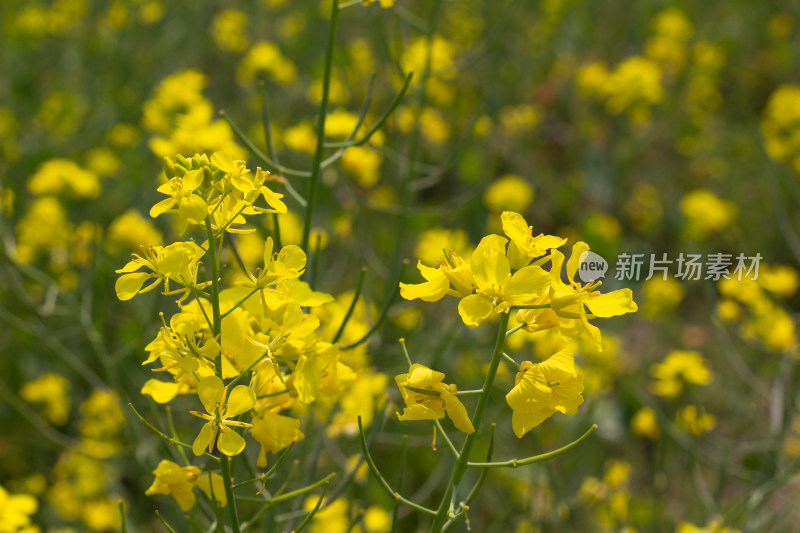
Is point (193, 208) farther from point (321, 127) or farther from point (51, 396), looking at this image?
point (51, 396)

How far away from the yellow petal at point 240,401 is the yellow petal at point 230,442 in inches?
0.8

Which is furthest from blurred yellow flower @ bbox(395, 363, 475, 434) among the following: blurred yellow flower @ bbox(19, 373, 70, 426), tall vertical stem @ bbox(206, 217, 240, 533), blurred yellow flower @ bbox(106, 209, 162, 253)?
blurred yellow flower @ bbox(19, 373, 70, 426)

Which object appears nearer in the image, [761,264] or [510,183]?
[761,264]

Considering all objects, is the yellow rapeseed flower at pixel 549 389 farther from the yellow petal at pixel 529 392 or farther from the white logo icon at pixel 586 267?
the white logo icon at pixel 586 267

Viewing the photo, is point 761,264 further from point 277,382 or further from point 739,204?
point 277,382

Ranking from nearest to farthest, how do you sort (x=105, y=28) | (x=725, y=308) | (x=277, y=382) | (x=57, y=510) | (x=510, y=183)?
(x=277, y=382) < (x=57, y=510) < (x=725, y=308) < (x=510, y=183) < (x=105, y=28)

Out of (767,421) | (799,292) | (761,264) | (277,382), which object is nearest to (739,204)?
(799,292)

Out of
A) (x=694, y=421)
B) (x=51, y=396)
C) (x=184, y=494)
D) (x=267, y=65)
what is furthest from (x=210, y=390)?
(x=267, y=65)

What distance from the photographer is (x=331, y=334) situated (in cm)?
199

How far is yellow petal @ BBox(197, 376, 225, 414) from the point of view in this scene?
87 centimetres

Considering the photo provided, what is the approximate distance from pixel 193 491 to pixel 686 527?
1267mm

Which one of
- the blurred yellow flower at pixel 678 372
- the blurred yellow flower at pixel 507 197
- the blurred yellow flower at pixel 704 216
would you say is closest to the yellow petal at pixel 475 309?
the blurred yellow flower at pixel 678 372

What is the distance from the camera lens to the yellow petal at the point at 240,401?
2.93ft

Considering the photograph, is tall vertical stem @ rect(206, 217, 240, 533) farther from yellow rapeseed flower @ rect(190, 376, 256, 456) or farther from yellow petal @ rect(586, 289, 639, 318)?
yellow petal @ rect(586, 289, 639, 318)
